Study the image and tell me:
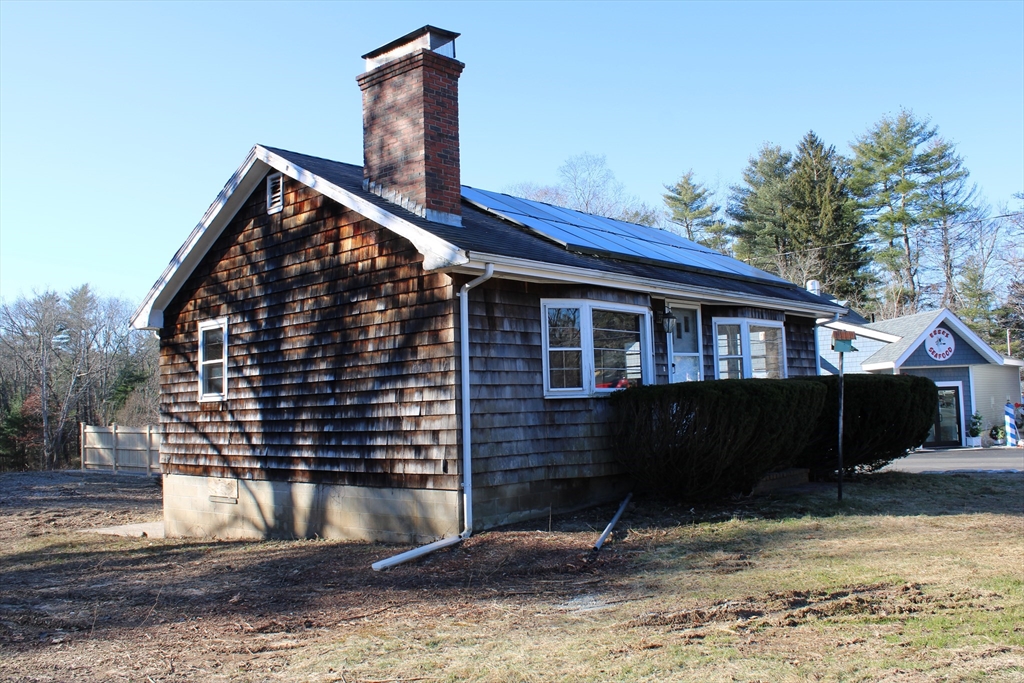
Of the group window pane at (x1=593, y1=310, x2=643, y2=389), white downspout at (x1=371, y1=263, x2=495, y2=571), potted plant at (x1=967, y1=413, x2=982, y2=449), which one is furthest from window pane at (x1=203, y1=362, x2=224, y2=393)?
potted plant at (x1=967, y1=413, x2=982, y2=449)

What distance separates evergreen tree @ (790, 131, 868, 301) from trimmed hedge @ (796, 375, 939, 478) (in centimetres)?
3182

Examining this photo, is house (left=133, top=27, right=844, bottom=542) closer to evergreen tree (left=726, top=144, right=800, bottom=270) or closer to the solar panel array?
the solar panel array

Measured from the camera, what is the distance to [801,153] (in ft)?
152

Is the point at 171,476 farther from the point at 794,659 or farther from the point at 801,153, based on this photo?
the point at 801,153

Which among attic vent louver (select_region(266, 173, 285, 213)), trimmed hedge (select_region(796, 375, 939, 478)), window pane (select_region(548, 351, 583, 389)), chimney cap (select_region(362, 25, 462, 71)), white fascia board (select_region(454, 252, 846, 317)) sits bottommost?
trimmed hedge (select_region(796, 375, 939, 478))

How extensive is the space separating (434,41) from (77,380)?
39.0m

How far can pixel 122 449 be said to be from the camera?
25.5 meters

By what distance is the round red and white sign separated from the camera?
25703 millimetres

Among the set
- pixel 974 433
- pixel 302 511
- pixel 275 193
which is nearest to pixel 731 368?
pixel 302 511

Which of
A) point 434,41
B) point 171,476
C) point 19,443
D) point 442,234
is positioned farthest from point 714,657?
point 19,443

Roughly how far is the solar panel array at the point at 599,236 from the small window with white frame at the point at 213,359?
4.25 metres

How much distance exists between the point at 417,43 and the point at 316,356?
4106 millimetres

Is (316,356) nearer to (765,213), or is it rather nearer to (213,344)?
(213,344)

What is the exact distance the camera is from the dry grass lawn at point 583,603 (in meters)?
4.84
